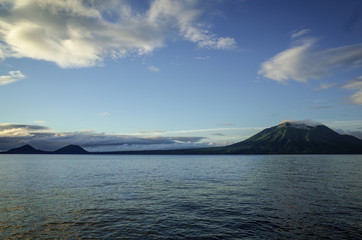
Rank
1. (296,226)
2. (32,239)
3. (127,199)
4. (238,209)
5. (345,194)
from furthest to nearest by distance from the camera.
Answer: (345,194) → (127,199) → (238,209) → (296,226) → (32,239)

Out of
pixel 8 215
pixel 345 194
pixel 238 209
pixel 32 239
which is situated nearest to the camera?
pixel 32 239

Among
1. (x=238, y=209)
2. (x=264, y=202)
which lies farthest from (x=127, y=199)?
(x=264, y=202)

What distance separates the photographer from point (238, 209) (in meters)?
32.5

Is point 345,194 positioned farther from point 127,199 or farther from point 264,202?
point 127,199

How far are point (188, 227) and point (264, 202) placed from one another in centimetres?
1801

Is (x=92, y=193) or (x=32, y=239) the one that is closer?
(x=32, y=239)

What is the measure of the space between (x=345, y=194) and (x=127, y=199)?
143 ft

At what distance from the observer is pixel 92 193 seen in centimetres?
4584

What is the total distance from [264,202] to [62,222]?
3081 centimetres

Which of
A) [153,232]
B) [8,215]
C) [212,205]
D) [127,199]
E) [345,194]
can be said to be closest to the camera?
[153,232]

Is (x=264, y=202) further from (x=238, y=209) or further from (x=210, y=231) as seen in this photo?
(x=210, y=231)

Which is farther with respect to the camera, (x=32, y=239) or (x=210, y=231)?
(x=210, y=231)

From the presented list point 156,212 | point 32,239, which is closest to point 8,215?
point 32,239

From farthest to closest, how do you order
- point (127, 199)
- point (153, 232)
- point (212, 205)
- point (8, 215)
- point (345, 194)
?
point (345, 194)
point (127, 199)
point (212, 205)
point (8, 215)
point (153, 232)
